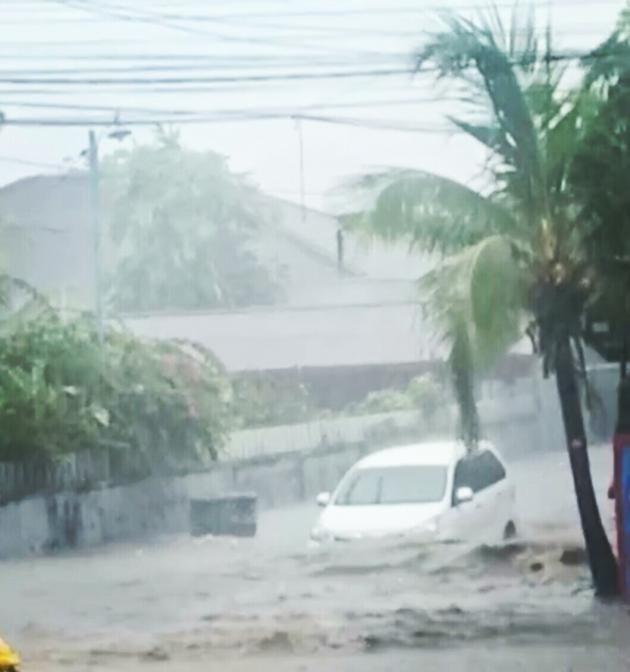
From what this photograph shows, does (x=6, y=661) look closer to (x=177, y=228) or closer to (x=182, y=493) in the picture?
(x=182, y=493)

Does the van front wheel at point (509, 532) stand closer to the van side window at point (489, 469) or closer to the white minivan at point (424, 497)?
the white minivan at point (424, 497)

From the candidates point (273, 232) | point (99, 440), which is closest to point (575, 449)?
point (273, 232)

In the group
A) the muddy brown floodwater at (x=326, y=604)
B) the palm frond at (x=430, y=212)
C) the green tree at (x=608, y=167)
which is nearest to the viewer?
the muddy brown floodwater at (x=326, y=604)

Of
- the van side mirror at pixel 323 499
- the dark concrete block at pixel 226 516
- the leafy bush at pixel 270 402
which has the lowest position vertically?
the dark concrete block at pixel 226 516

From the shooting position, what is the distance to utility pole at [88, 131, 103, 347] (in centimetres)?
1578

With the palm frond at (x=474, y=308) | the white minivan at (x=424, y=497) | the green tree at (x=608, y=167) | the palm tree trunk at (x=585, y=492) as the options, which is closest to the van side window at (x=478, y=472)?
the white minivan at (x=424, y=497)

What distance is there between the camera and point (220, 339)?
15.9m

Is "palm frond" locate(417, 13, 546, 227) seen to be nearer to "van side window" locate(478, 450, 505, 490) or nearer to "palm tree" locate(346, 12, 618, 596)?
"palm tree" locate(346, 12, 618, 596)

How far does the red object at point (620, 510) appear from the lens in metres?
15.0

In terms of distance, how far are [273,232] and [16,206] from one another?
2.23 metres

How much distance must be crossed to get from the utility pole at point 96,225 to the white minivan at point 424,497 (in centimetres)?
241

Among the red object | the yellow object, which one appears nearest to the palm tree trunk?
the red object

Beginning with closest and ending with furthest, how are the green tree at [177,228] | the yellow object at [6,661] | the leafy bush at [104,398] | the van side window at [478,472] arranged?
the yellow object at [6,661]
the van side window at [478,472]
the green tree at [177,228]
the leafy bush at [104,398]

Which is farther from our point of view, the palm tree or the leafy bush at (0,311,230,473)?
the leafy bush at (0,311,230,473)
